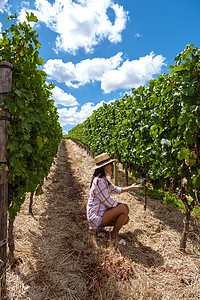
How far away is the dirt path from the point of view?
2281mm

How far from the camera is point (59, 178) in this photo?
26.9ft

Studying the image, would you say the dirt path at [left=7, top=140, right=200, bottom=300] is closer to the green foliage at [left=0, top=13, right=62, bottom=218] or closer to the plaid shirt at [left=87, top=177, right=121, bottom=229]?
the plaid shirt at [left=87, top=177, right=121, bottom=229]

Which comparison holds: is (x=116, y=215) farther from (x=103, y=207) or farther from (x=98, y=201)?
(x=98, y=201)

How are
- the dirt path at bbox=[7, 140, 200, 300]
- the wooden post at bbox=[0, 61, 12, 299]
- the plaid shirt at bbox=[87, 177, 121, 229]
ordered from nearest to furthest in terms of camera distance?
the wooden post at bbox=[0, 61, 12, 299], the dirt path at bbox=[7, 140, 200, 300], the plaid shirt at bbox=[87, 177, 121, 229]

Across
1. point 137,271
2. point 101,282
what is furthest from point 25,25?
point 137,271

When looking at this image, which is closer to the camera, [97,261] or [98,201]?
[97,261]

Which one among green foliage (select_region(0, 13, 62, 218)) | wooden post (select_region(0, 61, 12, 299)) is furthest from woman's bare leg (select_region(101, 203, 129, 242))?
wooden post (select_region(0, 61, 12, 299))

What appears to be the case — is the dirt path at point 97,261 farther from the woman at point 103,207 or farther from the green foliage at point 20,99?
the green foliage at point 20,99

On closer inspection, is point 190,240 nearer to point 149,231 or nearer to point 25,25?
point 149,231

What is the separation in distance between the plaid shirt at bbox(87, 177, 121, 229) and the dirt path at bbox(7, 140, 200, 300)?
36 centimetres

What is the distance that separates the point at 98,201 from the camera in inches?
131

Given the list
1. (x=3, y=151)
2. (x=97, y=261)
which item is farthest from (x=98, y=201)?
(x=3, y=151)

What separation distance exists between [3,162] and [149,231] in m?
3.13

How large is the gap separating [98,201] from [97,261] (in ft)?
3.04
